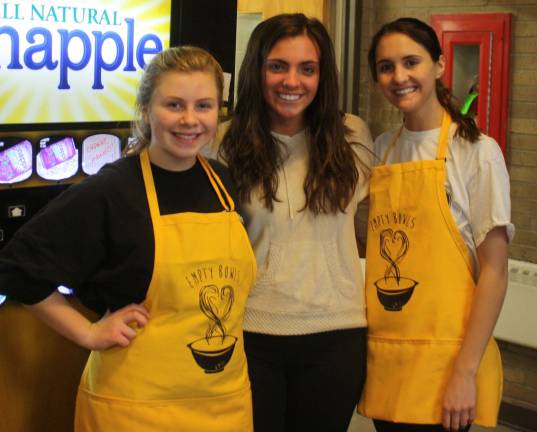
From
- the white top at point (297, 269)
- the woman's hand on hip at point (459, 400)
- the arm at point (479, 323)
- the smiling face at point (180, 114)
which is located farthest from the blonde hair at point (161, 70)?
the woman's hand on hip at point (459, 400)

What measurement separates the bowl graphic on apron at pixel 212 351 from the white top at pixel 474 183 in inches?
23.8

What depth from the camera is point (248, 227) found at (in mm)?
1785

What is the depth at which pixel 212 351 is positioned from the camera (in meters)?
1.58

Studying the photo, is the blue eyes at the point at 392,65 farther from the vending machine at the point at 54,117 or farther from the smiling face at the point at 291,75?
the vending machine at the point at 54,117

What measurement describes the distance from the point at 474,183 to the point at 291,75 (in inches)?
19.2

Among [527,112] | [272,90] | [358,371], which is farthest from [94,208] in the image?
[527,112]

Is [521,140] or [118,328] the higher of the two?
[521,140]

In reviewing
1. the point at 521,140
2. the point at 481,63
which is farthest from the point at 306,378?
the point at 481,63

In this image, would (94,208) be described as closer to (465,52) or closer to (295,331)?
(295,331)

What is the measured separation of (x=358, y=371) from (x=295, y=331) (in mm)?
213

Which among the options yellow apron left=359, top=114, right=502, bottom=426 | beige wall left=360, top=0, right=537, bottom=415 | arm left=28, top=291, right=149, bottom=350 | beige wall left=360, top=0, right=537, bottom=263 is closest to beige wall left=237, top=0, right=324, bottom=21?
beige wall left=360, top=0, right=537, bottom=415

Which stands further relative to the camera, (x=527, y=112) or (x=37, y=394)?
(x=527, y=112)

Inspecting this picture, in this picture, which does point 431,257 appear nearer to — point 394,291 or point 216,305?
point 394,291

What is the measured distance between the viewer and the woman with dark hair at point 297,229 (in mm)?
1761
